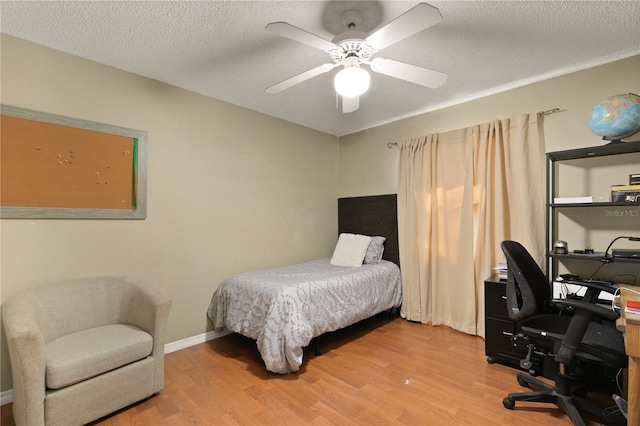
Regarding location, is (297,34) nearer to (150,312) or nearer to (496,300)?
(150,312)

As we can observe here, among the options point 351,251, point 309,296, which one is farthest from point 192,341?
point 351,251

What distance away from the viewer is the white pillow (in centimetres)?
353

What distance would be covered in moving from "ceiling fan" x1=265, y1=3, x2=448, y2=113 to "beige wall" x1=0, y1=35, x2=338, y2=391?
52.6 inches

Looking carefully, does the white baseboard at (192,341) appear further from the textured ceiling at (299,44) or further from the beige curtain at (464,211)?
the textured ceiling at (299,44)

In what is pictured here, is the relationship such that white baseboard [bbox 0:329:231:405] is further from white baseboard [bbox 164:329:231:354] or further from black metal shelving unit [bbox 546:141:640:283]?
black metal shelving unit [bbox 546:141:640:283]

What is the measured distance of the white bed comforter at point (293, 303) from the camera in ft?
7.50

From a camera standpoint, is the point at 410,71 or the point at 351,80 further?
the point at 410,71

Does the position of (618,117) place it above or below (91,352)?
above

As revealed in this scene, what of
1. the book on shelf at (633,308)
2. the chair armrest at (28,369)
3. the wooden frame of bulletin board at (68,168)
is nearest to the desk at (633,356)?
the book on shelf at (633,308)

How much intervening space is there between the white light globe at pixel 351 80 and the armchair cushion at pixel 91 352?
81.4 inches

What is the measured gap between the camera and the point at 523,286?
6.07 feet

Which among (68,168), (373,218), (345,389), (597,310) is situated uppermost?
(68,168)

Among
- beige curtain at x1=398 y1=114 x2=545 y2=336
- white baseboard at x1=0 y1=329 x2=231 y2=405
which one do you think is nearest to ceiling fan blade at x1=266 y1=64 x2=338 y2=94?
beige curtain at x1=398 y1=114 x2=545 y2=336

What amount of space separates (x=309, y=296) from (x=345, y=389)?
721mm
